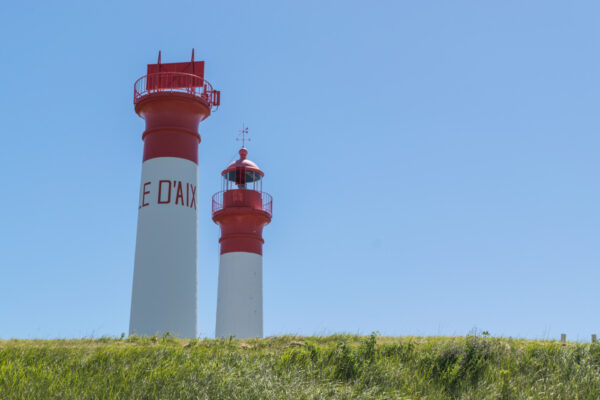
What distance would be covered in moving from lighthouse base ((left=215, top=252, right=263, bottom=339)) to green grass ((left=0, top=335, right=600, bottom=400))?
44.6 feet

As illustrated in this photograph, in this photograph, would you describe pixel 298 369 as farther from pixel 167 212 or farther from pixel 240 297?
pixel 240 297

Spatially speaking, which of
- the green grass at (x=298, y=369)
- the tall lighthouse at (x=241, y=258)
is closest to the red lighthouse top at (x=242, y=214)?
the tall lighthouse at (x=241, y=258)

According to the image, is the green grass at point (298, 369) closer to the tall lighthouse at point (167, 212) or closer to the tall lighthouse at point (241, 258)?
the tall lighthouse at point (167, 212)

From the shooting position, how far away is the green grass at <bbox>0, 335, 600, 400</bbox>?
1380cm

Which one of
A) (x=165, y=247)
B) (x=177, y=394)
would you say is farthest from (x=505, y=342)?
(x=165, y=247)

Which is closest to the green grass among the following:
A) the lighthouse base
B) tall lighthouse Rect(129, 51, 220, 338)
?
tall lighthouse Rect(129, 51, 220, 338)

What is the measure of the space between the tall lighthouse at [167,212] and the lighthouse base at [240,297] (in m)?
5.91

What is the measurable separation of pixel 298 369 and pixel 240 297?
16.1 m

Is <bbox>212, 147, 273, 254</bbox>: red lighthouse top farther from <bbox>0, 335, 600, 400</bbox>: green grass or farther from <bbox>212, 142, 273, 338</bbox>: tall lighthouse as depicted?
<bbox>0, 335, 600, 400</bbox>: green grass

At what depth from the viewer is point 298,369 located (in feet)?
50.8

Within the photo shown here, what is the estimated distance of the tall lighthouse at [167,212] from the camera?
2453 cm

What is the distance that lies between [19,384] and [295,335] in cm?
716

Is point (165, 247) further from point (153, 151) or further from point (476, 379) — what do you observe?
point (476, 379)

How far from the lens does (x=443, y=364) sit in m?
16.2
